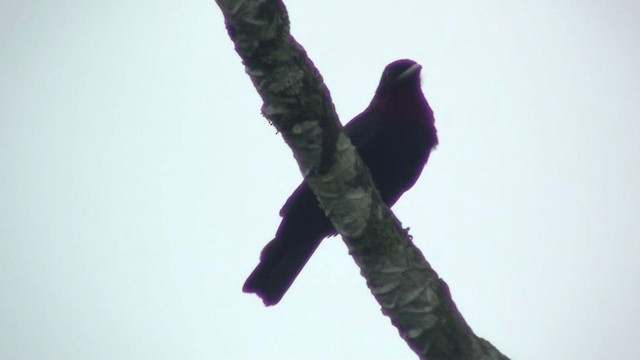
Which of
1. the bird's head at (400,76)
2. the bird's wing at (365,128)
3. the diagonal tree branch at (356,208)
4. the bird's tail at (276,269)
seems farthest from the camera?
the bird's head at (400,76)

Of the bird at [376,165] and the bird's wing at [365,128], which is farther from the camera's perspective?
the bird's wing at [365,128]

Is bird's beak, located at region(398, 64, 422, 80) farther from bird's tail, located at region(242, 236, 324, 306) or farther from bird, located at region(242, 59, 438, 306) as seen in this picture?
bird's tail, located at region(242, 236, 324, 306)

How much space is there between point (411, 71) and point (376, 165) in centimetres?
84

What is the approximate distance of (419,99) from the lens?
5.46 metres

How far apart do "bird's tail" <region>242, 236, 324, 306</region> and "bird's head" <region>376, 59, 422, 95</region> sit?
4.18 feet

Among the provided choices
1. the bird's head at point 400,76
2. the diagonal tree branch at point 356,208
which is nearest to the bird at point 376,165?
the bird's head at point 400,76

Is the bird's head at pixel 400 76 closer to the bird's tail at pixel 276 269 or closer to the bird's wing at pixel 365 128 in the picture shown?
the bird's wing at pixel 365 128

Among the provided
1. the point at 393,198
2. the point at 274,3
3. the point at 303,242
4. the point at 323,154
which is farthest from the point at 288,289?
the point at 274,3

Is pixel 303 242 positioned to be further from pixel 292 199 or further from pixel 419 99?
pixel 419 99

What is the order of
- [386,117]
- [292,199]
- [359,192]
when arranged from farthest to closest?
[386,117]
[292,199]
[359,192]

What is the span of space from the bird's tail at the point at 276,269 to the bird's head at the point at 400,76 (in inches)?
50.1

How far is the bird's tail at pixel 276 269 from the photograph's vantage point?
15.8 ft

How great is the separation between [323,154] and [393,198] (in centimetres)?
236

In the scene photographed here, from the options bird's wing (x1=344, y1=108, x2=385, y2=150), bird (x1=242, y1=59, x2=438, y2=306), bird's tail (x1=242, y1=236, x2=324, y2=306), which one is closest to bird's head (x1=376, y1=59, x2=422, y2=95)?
bird (x1=242, y1=59, x2=438, y2=306)
